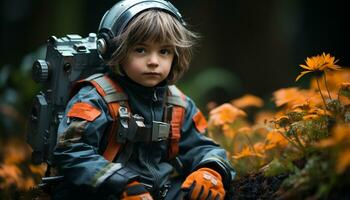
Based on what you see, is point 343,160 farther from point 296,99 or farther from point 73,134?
point 296,99

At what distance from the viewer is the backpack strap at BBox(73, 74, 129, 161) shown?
448 cm

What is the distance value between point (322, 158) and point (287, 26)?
33.9 feet

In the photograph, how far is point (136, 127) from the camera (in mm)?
4426

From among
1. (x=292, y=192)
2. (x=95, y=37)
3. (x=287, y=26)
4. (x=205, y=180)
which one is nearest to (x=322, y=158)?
(x=292, y=192)

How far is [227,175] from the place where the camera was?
15.4 ft

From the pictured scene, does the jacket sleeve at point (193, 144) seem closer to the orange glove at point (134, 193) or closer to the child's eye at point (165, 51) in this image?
the child's eye at point (165, 51)

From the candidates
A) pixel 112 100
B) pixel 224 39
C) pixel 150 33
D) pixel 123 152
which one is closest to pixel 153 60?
pixel 150 33

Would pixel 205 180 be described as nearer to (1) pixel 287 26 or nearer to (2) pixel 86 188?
(2) pixel 86 188

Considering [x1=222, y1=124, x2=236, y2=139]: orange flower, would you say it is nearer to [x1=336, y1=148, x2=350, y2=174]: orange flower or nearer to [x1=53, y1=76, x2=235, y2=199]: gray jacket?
[x1=53, y1=76, x2=235, y2=199]: gray jacket

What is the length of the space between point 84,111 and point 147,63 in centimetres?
55

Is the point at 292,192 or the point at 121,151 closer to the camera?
the point at 292,192

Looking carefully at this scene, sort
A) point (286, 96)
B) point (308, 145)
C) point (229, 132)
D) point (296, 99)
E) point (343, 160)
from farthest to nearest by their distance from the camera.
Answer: point (229, 132) < point (286, 96) < point (296, 99) < point (308, 145) < point (343, 160)

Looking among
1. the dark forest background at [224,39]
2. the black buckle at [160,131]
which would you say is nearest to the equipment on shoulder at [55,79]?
the black buckle at [160,131]

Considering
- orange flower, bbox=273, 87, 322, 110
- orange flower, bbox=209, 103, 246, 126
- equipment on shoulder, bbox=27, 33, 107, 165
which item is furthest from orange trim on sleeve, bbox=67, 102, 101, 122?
orange flower, bbox=209, 103, 246, 126
